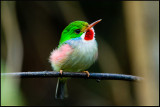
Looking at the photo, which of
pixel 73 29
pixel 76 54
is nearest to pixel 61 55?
pixel 76 54

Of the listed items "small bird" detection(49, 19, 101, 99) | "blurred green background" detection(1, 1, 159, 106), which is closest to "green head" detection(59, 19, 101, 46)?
"small bird" detection(49, 19, 101, 99)

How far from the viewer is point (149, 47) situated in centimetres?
342

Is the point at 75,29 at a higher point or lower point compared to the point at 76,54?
higher

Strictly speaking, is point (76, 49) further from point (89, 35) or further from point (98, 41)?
point (98, 41)

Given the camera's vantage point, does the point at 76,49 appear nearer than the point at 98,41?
Yes

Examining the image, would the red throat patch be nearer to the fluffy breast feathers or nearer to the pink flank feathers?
the fluffy breast feathers

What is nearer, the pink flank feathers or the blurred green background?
the pink flank feathers

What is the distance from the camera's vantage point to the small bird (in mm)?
2365

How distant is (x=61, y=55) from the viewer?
2.41 meters

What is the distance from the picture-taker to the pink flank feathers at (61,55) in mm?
2381

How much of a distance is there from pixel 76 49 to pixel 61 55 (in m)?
0.15

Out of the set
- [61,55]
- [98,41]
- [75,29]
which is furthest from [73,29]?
[98,41]

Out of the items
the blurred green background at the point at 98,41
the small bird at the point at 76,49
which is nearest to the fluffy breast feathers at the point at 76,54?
the small bird at the point at 76,49

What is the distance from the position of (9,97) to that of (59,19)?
321 cm
